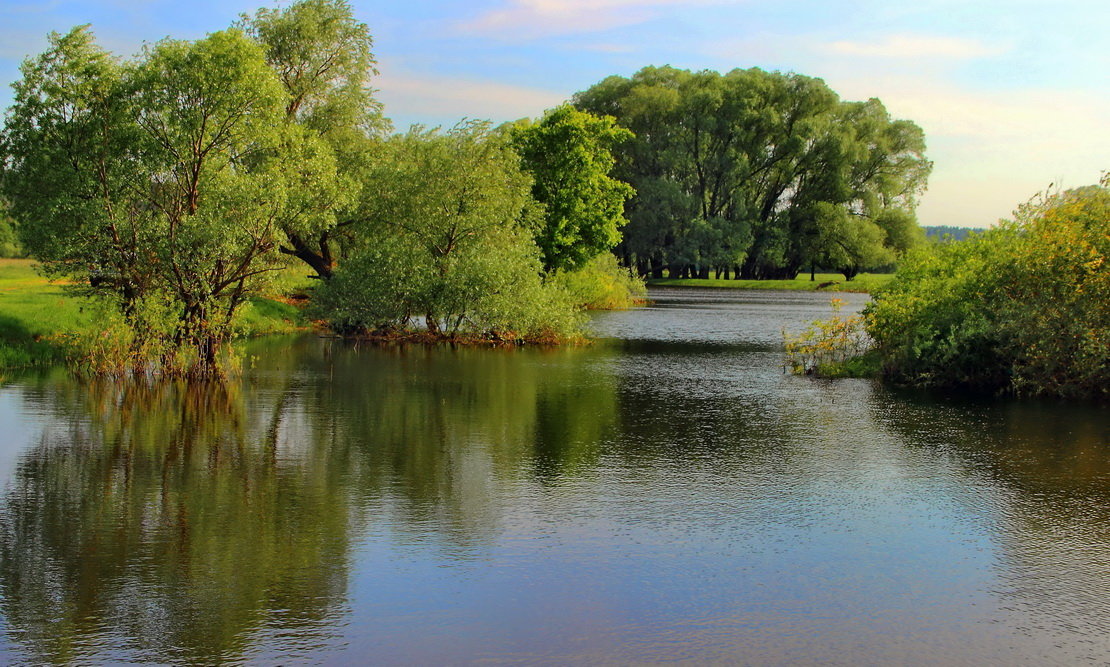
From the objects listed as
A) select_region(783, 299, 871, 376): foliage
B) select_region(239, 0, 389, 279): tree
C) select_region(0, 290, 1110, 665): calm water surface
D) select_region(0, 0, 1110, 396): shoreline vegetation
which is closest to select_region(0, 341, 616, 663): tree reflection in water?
select_region(0, 290, 1110, 665): calm water surface

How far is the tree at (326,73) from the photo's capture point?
43531 mm

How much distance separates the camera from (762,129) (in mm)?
81500

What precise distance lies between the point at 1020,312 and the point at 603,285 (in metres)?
37.9

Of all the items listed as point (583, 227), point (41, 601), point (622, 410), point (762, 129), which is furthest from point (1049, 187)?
point (762, 129)

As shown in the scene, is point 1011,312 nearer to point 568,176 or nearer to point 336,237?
point 336,237

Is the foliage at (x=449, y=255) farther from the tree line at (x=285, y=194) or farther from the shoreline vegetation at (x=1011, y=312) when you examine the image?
the shoreline vegetation at (x=1011, y=312)

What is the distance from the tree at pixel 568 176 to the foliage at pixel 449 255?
1367cm

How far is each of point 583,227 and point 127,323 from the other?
33980mm

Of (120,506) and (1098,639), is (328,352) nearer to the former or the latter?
(120,506)

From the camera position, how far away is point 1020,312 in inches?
892

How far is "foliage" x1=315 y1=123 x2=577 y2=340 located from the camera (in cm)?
3316

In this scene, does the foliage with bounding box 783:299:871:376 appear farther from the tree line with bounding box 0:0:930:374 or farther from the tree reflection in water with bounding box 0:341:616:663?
the tree line with bounding box 0:0:930:374

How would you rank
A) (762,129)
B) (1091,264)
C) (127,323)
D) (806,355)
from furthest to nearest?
(762,129)
(806,355)
(127,323)
(1091,264)

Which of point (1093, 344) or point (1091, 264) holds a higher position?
point (1091, 264)
